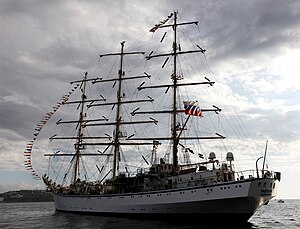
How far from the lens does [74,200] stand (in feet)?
174

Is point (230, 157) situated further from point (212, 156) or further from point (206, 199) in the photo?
point (206, 199)

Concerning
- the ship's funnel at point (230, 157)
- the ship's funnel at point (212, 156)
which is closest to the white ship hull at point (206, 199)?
the ship's funnel at point (230, 157)

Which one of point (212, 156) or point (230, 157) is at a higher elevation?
point (212, 156)

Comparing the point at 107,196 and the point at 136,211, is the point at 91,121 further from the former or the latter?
the point at 136,211

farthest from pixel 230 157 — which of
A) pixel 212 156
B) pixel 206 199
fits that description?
pixel 206 199

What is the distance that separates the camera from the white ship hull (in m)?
32.3

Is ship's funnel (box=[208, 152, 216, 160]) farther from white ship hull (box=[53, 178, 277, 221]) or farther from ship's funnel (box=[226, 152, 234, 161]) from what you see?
white ship hull (box=[53, 178, 277, 221])

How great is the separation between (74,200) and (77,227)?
17.9 m

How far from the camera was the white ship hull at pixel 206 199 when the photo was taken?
1272 inches

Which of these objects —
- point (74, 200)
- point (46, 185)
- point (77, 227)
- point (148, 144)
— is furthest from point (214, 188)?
point (46, 185)

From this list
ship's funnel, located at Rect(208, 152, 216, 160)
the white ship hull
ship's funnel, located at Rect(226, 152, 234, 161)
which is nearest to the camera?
the white ship hull

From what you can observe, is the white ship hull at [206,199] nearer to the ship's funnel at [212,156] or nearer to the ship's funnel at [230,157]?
the ship's funnel at [230,157]

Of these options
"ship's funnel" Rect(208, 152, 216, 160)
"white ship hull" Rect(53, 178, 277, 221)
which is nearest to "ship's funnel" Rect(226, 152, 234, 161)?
"ship's funnel" Rect(208, 152, 216, 160)

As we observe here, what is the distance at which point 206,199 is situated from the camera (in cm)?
3375
